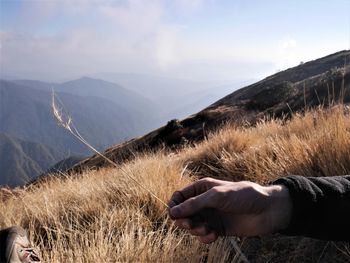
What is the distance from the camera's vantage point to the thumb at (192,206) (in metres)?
1.71

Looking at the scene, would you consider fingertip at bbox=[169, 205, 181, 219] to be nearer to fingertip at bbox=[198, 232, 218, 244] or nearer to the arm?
the arm

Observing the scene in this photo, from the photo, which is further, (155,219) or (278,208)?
(155,219)

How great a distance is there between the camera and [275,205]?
178 centimetres

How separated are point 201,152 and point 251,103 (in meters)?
22.3

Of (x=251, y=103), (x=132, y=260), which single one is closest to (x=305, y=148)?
(x=132, y=260)

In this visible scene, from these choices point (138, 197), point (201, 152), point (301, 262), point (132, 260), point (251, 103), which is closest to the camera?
point (132, 260)

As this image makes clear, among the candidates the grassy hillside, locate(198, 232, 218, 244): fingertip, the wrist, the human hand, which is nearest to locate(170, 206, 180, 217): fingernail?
the human hand

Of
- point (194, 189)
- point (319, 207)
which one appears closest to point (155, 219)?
point (194, 189)

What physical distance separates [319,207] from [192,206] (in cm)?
51

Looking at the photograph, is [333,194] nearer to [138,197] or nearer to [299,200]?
[299,200]

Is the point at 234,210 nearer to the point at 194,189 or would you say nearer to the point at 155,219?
the point at 194,189

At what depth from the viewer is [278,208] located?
1.78 metres

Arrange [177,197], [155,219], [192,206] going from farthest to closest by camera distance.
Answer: [155,219] → [177,197] → [192,206]

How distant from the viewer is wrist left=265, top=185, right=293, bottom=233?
70.1 inches
